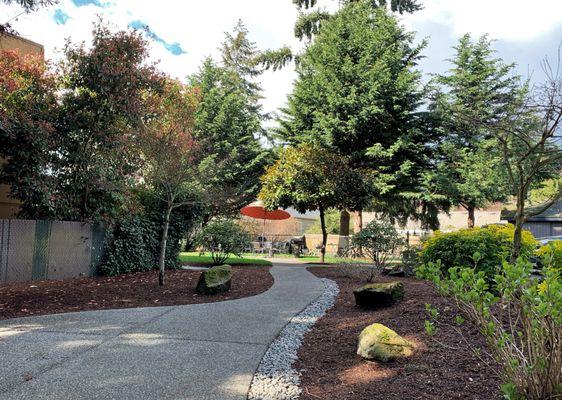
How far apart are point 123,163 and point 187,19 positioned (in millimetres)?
3732

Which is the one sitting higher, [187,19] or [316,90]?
[316,90]

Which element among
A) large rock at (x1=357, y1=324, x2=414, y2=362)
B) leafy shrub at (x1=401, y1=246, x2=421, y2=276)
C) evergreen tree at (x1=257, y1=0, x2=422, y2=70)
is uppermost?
evergreen tree at (x1=257, y1=0, x2=422, y2=70)

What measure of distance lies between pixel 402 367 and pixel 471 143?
18.0 m

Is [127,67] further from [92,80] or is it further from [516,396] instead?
[516,396]

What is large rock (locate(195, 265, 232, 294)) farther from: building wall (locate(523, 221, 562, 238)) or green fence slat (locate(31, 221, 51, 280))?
building wall (locate(523, 221, 562, 238))

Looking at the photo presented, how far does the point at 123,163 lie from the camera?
32.1 feet

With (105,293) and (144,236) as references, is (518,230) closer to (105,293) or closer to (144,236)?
(105,293)

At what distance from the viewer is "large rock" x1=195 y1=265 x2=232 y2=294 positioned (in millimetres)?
7090

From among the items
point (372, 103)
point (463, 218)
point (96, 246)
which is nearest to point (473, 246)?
point (96, 246)

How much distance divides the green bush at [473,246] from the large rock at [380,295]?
79 cm

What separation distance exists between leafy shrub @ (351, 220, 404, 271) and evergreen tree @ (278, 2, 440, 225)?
755 cm

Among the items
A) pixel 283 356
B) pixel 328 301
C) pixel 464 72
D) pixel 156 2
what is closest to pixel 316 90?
pixel 464 72

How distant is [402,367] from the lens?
337 cm

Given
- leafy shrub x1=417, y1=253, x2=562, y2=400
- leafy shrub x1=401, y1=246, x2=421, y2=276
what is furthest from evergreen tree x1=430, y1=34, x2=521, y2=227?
leafy shrub x1=417, y1=253, x2=562, y2=400
